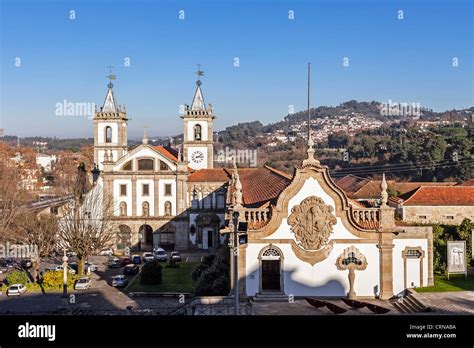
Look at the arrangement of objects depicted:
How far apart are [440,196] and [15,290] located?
97.4 feet

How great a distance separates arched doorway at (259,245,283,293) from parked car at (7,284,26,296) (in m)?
19.7

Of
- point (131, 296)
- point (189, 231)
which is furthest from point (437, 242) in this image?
point (189, 231)

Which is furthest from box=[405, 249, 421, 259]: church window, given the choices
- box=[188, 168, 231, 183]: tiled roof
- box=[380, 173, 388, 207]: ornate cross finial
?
box=[188, 168, 231, 183]: tiled roof

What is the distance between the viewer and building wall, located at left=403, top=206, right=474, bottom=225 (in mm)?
35062

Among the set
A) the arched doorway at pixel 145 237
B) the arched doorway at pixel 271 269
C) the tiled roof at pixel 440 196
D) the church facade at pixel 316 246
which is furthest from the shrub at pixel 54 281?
the tiled roof at pixel 440 196

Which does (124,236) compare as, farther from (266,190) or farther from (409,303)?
(409,303)

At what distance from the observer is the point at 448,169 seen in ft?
221

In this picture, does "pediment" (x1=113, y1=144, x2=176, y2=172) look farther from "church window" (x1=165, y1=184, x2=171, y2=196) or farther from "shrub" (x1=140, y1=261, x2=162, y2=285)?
"shrub" (x1=140, y1=261, x2=162, y2=285)

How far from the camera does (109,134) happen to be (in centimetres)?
6216

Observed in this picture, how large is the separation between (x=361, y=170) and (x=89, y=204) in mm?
49006

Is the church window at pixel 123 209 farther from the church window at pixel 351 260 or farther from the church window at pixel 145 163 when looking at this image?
the church window at pixel 351 260

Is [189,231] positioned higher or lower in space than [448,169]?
lower
